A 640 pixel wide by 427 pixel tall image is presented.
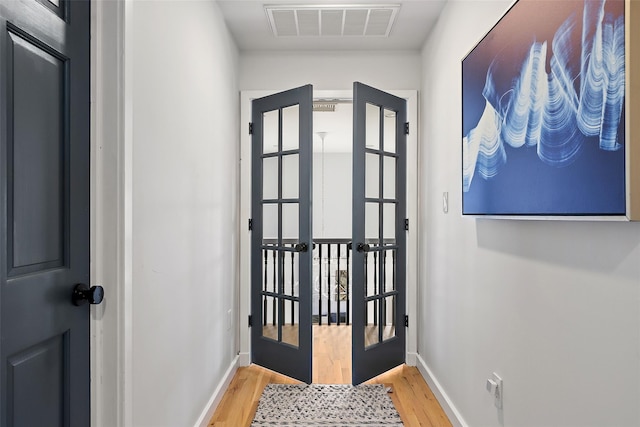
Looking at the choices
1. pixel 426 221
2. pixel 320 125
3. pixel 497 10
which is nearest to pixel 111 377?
pixel 497 10

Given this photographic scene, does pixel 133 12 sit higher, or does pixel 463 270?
pixel 133 12

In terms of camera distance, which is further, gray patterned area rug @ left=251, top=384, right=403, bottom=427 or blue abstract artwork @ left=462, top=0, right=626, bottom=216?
gray patterned area rug @ left=251, top=384, right=403, bottom=427

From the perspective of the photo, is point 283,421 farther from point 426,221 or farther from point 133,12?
point 133,12

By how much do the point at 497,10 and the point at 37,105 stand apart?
5.60 feet

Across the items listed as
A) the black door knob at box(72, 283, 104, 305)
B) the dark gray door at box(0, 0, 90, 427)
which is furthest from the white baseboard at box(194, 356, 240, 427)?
the black door knob at box(72, 283, 104, 305)

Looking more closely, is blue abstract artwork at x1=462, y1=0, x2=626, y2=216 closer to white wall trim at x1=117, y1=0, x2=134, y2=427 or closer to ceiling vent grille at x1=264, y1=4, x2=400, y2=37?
ceiling vent grille at x1=264, y1=4, x2=400, y2=37

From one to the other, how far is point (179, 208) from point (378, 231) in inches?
61.8

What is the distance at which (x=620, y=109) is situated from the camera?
2.81 ft

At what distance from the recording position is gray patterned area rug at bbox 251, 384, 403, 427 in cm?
217

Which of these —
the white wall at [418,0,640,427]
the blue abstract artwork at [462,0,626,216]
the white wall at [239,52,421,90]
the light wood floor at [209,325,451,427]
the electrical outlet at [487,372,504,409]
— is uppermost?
the white wall at [239,52,421,90]

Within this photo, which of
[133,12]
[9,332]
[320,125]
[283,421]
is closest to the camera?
[9,332]

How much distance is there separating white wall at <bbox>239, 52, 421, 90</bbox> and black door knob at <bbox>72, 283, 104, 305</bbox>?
7.29 feet

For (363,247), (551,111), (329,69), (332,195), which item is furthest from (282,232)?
(332,195)

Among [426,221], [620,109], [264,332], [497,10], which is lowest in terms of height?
[264,332]
